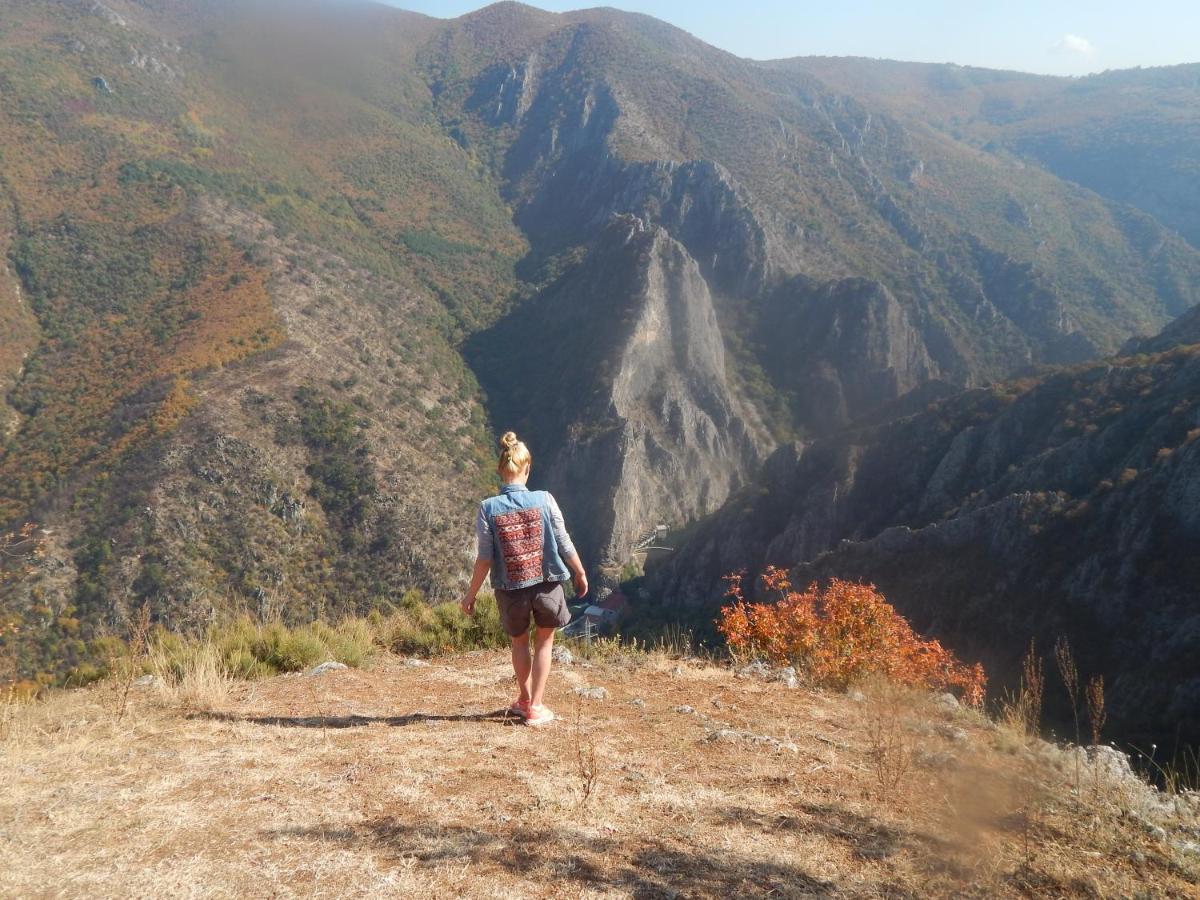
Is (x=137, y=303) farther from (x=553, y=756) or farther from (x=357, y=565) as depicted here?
(x=553, y=756)

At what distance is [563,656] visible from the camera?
812cm

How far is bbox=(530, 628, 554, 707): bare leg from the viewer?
5258 millimetres

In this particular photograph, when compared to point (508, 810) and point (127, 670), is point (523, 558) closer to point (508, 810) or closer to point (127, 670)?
point (508, 810)

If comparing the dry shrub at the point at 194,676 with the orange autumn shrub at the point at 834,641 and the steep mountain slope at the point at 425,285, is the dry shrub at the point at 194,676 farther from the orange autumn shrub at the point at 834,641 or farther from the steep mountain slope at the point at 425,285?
the orange autumn shrub at the point at 834,641

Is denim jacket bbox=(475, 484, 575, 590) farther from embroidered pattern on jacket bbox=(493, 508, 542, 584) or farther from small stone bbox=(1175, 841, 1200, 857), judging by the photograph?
small stone bbox=(1175, 841, 1200, 857)

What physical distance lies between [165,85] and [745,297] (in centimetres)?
7691

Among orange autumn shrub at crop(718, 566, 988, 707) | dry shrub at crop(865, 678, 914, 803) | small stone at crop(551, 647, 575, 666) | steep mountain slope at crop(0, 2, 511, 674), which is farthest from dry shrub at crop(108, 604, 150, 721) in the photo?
orange autumn shrub at crop(718, 566, 988, 707)

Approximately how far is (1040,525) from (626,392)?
163 feet

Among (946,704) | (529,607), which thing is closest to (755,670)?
(946,704)

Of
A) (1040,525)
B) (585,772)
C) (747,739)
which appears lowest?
(1040,525)

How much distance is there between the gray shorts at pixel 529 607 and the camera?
5.11 metres

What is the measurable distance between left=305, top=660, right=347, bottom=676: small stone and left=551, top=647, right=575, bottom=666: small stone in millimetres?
2289

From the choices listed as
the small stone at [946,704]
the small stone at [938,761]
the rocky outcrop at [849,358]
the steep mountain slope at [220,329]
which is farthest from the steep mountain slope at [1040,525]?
the rocky outcrop at [849,358]

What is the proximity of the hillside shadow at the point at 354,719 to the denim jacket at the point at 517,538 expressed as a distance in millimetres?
1250
